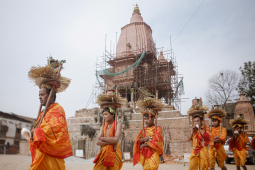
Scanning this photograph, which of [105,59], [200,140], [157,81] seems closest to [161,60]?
[157,81]

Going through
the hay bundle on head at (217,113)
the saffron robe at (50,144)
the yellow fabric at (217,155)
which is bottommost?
the yellow fabric at (217,155)

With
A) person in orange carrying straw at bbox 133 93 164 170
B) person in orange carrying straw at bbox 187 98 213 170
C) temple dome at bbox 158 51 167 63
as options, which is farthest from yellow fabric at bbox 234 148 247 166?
temple dome at bbox 158 51 167 63

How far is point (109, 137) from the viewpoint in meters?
4.18

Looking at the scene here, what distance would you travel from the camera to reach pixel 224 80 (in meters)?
25.6

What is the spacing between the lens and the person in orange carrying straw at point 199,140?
568cm

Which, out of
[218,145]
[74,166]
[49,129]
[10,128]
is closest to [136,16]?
[10,128]

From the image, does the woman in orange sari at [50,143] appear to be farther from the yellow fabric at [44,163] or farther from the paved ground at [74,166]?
the paved ground at [74,166]

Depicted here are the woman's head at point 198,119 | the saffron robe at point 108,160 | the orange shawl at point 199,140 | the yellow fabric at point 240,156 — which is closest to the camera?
the saffron robe at point 108,160

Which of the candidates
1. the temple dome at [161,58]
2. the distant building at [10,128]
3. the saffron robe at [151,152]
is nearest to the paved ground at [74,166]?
the saffron robe at [151,152]

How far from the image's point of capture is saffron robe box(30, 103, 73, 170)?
3068 millimetres

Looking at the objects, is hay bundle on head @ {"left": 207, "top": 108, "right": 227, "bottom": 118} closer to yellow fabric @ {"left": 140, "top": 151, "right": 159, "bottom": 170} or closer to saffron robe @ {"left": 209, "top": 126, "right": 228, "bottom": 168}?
saffron robe @ {"left": 209, "top": 126, "right": 228, "bottom": 168}

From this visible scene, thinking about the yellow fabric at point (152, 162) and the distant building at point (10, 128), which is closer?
the yellow fabric at point (152, 162)

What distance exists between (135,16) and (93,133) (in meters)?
21.9

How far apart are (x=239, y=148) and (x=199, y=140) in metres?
3.16
